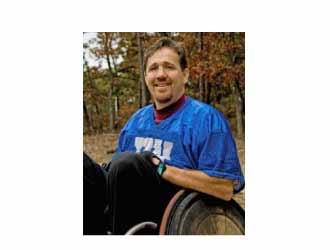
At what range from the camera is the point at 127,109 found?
3.66 m

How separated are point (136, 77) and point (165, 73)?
7.1 inches

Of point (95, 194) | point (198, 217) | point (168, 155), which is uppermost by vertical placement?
point (168, 155)

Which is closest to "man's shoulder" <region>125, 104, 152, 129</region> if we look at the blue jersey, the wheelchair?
the blue jersey

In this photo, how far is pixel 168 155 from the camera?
3.60m

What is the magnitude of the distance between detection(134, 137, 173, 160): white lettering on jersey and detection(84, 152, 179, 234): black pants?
0.04m

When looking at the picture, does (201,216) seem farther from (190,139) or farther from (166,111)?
(166,111)

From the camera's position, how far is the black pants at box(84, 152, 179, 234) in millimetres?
3600

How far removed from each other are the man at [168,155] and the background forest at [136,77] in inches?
2.0

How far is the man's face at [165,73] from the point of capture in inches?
143

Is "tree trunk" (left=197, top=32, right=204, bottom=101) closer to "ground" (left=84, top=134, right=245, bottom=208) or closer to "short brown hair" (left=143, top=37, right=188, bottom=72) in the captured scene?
"short brown hair" (left=143, top=37, right=188, bottom=72)

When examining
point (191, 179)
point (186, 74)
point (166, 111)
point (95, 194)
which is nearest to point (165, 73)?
point (186, 74)
